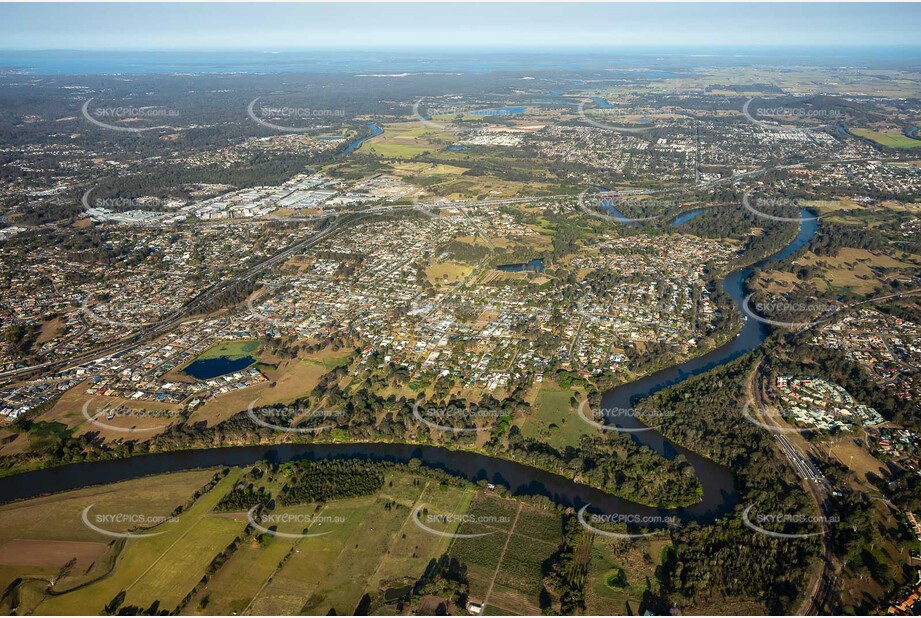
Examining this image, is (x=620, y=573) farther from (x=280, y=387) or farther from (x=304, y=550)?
(x=280, y=387)

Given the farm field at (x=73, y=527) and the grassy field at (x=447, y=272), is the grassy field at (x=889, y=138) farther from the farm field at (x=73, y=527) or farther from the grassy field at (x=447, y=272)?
the farm field at (x=73, y=527)

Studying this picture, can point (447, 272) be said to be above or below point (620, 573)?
above

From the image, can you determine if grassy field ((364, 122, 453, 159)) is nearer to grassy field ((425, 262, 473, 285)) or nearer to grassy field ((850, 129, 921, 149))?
grassy field ((425, 262, 473, 285))

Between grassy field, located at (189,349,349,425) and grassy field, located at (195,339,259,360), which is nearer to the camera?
grassy field, located at (189,349,349,425)

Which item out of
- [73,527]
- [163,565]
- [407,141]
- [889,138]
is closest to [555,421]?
[163,565]

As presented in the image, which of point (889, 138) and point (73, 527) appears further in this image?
point (889, 138)

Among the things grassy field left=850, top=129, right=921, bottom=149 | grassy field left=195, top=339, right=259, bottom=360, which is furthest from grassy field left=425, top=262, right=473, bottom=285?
grassy field left=850, top=129, right=921, bottom=149

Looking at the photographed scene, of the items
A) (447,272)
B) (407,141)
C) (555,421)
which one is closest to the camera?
(555,421)

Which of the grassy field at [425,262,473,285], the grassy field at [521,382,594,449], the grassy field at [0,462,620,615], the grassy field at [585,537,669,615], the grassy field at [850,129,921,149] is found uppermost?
the grassy field at [850,129,921,149]

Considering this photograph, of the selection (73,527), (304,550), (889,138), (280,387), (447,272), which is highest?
(889,138)
